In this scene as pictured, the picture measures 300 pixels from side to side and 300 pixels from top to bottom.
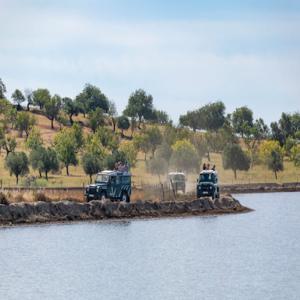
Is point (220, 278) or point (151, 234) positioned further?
point (151, 234)

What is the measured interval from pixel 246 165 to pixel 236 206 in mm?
64135

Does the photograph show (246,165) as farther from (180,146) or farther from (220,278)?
(220,278)

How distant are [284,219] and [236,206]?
16.4ft

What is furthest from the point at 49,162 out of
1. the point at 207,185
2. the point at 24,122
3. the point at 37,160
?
the point at 24,122

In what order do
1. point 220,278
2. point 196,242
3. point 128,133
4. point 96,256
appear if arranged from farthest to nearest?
point 128,133 < point 196,242 < point 96,256 < point 220,278

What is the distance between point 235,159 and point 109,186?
72.9 meters

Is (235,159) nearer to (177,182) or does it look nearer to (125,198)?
(177,182)

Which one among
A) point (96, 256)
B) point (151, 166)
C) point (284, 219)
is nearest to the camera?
point (96, 256)

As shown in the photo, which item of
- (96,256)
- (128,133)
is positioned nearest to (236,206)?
(96,256)

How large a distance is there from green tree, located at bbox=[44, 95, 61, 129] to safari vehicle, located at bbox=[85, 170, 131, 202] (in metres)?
124

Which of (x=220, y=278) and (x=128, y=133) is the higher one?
(x=128, y=133)

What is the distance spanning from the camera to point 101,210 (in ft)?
226

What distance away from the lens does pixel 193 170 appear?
455 ft

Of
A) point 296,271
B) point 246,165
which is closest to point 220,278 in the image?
point 296,271
